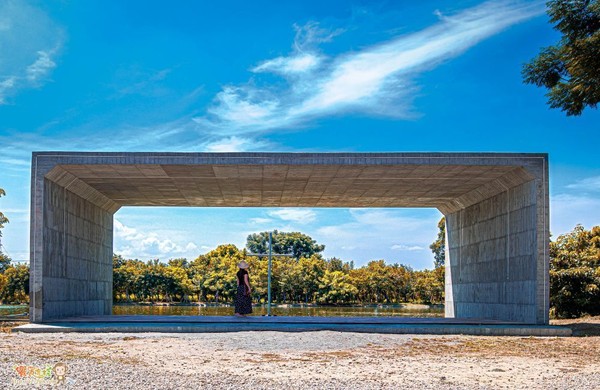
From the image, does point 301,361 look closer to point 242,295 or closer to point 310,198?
point 242,295

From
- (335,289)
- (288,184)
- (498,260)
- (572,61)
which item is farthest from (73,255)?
(335,289)

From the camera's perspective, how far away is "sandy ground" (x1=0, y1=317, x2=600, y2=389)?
7387 millimetres

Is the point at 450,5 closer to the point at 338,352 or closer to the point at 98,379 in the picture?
the point at 338,352

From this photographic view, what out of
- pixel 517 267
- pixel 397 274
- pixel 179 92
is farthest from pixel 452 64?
pixel 397 274

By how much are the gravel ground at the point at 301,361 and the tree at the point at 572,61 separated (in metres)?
5.47

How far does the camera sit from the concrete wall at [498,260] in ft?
49.7

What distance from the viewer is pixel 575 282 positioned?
19.3 meters

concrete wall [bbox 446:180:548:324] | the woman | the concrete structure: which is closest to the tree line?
concrete wall [bbox 446:180:548:324]

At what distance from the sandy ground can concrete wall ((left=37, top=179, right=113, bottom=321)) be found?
278 cm

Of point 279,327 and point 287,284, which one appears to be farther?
point 287,284

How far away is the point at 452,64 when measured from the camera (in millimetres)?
18078

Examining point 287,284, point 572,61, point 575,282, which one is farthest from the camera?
point 287,284

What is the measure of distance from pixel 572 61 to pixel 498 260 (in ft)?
17.9

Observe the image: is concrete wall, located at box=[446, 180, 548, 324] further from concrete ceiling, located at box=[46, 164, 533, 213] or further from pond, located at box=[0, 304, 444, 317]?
pond, located at box=[0, 304, 444, 317]
